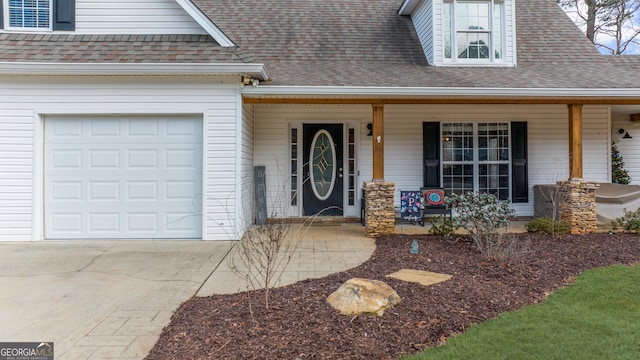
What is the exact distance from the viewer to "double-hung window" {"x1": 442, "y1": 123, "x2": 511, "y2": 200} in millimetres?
8789

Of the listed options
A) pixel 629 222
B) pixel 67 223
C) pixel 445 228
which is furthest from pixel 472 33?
pixel 67 223

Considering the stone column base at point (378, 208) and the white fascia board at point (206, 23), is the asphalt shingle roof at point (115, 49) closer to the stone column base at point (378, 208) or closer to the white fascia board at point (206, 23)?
the white fascia board at point (206, 23)

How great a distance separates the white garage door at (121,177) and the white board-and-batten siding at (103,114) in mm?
201

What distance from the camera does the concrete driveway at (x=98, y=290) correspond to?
2.99m

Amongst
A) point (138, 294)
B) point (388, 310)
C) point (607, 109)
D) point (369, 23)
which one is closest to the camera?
point (388, 310)

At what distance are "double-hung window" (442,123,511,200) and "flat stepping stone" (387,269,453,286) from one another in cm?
470

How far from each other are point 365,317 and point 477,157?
22.2 feet

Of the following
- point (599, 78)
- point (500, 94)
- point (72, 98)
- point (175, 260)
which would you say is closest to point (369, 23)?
point (500, 94)

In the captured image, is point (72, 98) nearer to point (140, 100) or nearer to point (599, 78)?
point (140, 100)

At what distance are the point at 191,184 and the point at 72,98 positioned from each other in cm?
251

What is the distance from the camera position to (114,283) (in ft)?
14.4

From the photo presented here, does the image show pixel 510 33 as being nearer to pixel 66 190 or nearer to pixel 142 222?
pixel 142 222

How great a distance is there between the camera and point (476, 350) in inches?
108

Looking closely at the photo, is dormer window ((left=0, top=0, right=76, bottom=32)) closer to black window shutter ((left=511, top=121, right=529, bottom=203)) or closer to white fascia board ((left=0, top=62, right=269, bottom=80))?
white fascia board ((left=0, top=62, right=269, bottom=80))
